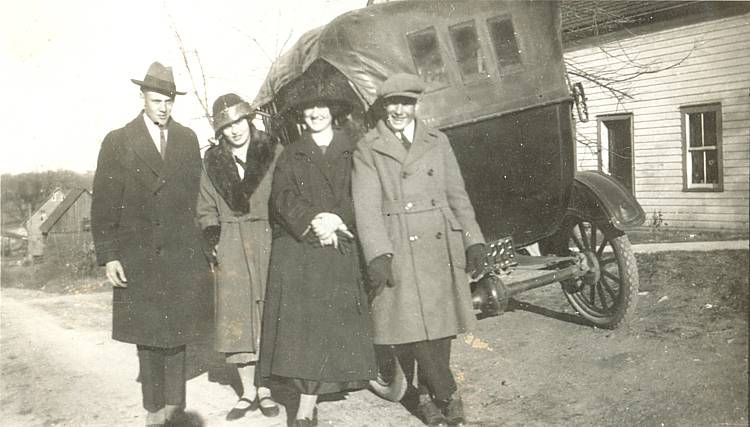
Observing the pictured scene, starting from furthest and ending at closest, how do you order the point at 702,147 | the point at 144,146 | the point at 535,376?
1. the point at 702,147
2. the point at 535,376
3. the point at 144,146

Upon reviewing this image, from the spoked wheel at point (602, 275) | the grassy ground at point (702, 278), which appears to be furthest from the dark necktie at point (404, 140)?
the grassy ground at point (702, 278)

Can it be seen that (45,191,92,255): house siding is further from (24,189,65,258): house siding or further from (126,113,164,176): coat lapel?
(126,113,164,176): coat lapel

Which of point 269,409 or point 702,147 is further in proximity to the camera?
point 702,147

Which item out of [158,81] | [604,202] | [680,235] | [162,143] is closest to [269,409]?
[162,143]

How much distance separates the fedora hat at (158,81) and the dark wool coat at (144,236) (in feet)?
0.72

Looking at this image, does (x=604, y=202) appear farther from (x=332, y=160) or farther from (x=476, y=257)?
(x=332, y=160)

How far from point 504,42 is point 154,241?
2.98 metres

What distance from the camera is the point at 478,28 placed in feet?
14.9

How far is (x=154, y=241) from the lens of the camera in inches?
136

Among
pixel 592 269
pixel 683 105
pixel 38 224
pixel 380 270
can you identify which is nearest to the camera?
pixel 380 270

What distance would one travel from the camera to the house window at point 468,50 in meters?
4.53

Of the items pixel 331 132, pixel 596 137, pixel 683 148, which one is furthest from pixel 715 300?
pixel 596 137

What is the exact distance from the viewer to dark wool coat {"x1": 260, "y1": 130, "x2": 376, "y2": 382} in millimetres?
3258

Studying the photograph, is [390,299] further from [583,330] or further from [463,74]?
[583,330]
